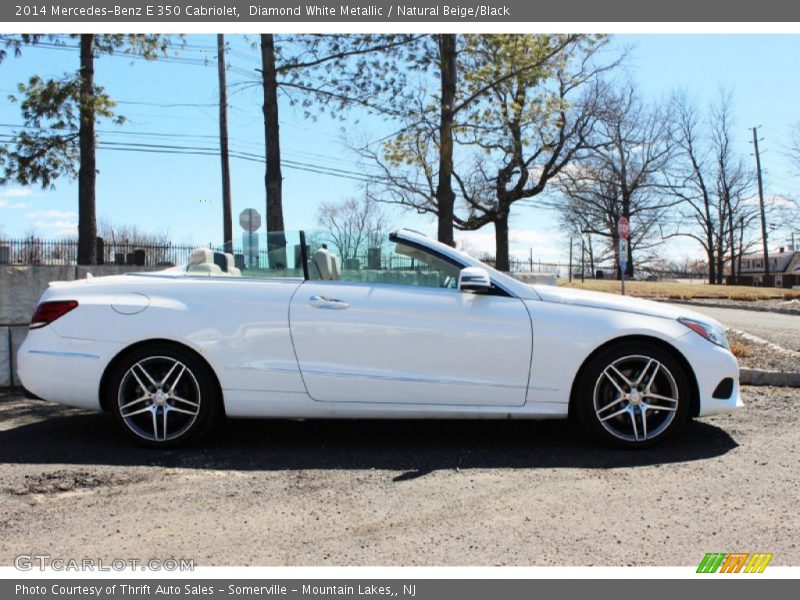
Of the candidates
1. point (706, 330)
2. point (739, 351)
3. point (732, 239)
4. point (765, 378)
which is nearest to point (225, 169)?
point (739, 351)

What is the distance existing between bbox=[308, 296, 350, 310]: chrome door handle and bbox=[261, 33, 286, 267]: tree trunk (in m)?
5.56

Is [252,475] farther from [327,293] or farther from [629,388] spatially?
[629,388]

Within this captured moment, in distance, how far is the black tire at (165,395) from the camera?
14.1 feet

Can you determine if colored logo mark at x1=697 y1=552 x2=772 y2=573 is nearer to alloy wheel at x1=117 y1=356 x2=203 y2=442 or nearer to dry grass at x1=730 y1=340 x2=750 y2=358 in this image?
alloy wheel at x1=117 y1=356 x2=203 y2=442

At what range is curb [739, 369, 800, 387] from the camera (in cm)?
636

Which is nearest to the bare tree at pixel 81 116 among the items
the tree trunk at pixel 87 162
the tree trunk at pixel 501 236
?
the tree trunk at pixel 87 162

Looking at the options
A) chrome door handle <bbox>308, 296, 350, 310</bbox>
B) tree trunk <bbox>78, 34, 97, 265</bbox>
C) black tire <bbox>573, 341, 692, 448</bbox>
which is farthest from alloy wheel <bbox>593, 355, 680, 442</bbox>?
tree trunk <bbox>78, 34, 97, 265</bbox>

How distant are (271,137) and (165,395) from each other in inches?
260

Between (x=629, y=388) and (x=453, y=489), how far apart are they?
1424 mm

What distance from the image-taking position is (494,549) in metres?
2.82

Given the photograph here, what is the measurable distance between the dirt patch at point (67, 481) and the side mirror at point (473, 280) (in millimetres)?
2248

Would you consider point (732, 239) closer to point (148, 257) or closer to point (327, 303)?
point (148, 257)
